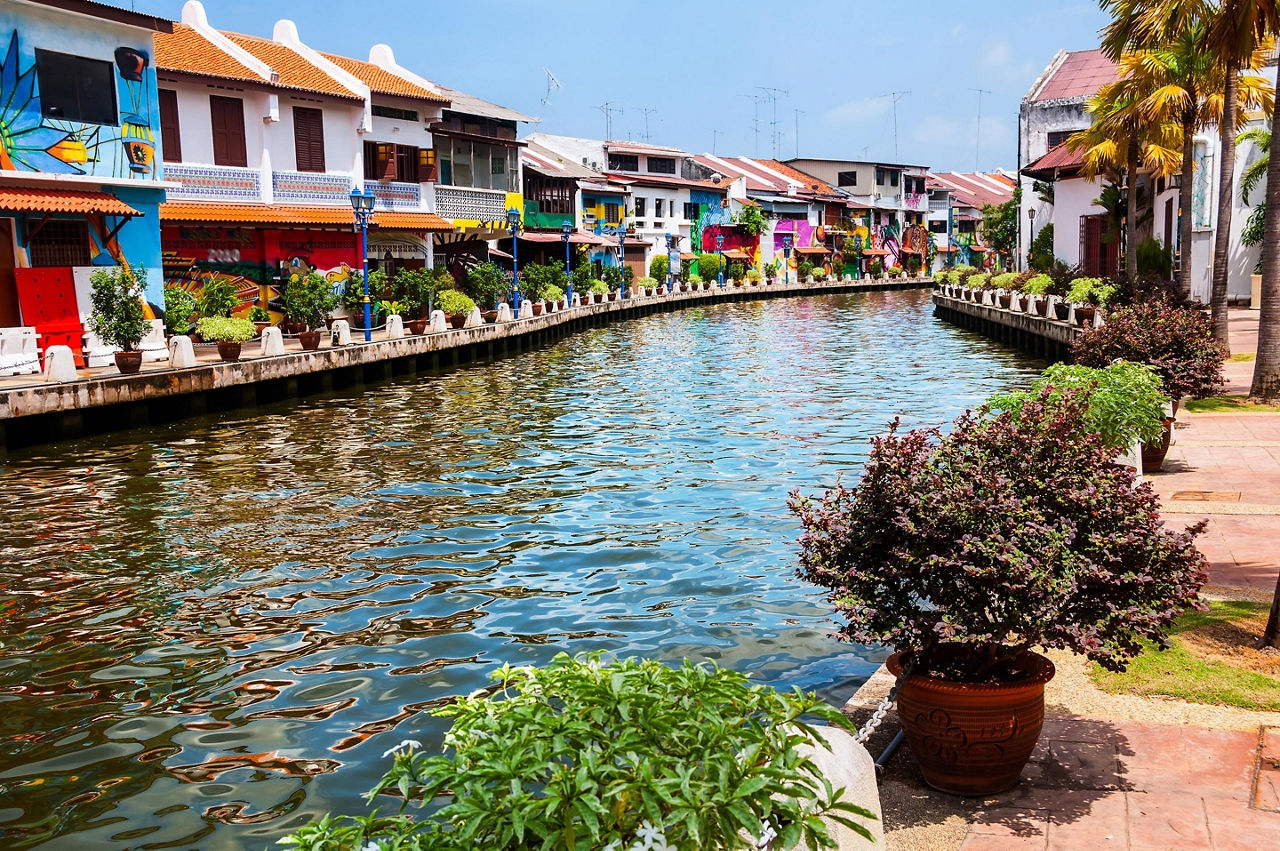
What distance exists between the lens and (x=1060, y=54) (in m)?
62.3

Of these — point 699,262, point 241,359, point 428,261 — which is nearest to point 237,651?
point 241,359

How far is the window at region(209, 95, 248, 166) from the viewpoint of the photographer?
33.7 metres

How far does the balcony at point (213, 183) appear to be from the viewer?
32.5 meters

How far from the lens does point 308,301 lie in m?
30.9

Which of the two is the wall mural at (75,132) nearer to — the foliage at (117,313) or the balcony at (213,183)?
the foliage at (117,313)

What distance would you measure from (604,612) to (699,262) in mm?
71300

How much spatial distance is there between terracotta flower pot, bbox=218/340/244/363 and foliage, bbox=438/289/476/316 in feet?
40.8

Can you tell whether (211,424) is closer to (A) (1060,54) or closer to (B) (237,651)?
(B) (237,651)

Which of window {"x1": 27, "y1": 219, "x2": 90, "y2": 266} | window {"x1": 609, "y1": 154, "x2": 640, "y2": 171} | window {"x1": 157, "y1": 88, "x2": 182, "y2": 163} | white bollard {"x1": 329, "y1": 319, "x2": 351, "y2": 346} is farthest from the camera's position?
window {"x1": 609, "y1": 154, "x2": 640, "y2": 171}

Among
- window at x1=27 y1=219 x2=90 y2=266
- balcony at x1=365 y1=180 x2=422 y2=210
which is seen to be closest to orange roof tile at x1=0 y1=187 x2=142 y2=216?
window at x1=27 y1=219 x2=90 y2=266

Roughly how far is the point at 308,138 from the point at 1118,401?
3117cm

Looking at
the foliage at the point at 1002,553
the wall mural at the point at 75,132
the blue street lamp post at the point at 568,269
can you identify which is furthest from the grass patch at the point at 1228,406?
the blue street lamp post at the point at 568,269

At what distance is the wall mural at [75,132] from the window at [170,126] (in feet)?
20.9

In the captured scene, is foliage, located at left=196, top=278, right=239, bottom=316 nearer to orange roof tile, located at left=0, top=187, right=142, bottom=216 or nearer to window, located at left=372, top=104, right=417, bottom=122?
orange roof tile, located at left=0, top=187, right=142, bottom=216
